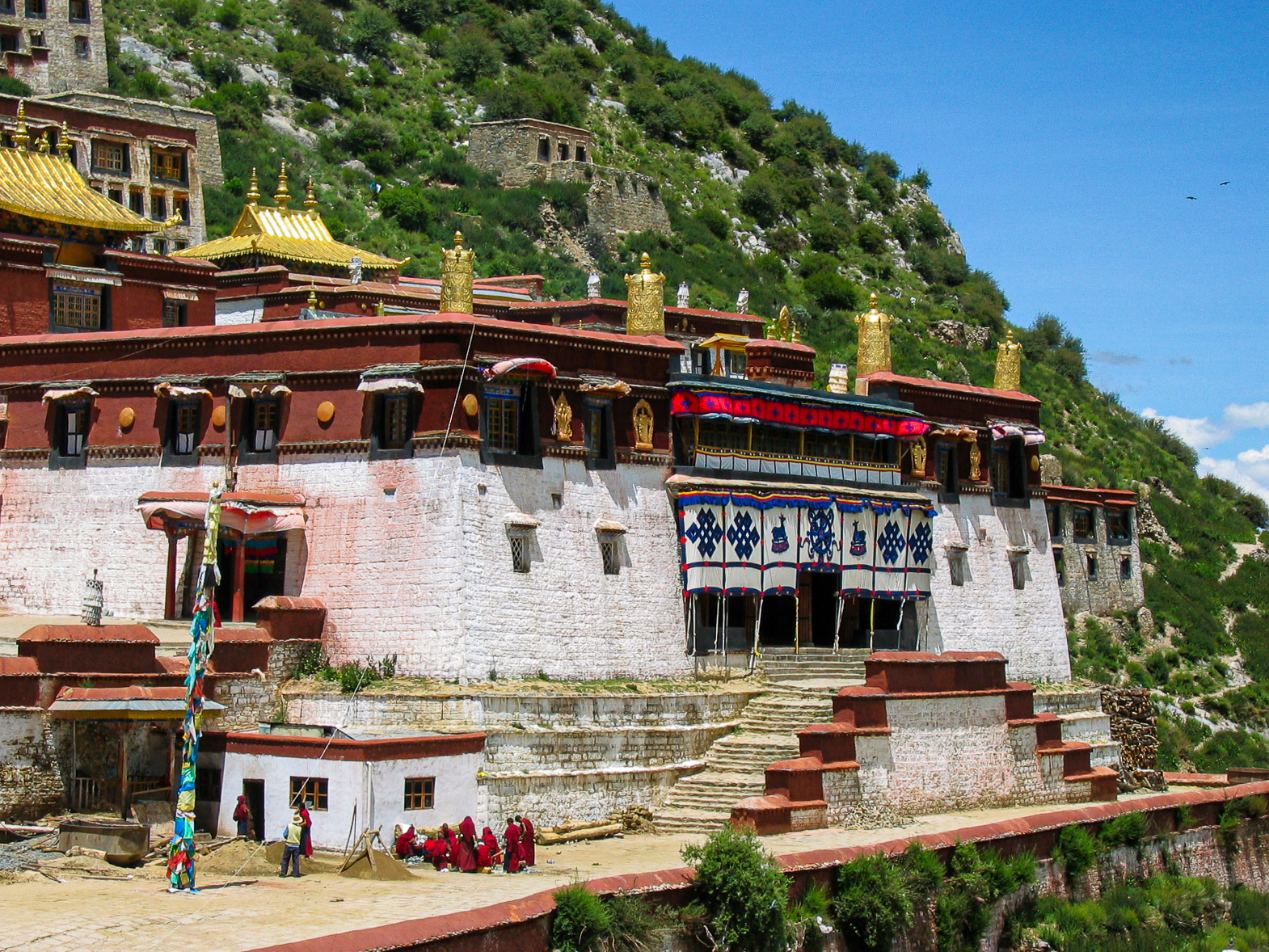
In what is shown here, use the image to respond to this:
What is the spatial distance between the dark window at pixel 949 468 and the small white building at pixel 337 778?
57.3 feet

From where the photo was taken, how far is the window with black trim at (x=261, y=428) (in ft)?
110

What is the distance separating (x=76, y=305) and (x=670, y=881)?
22934 millimetres

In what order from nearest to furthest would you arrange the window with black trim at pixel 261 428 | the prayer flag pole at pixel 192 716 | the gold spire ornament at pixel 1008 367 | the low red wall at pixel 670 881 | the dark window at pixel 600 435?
the low red wall at pixel 670 881 → the prayer flag pole at pixel 192 716 → the window with black trim at pixel 261 428 → the dark window at pixel 600 435 → the gold spire ornament at pixel 1008 367

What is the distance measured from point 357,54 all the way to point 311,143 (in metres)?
14.9

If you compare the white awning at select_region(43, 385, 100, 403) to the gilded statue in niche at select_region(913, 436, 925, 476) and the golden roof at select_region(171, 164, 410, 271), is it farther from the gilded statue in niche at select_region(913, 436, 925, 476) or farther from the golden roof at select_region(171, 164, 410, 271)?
the gilded statue in niche at select_region(913, 436, 925, 476)

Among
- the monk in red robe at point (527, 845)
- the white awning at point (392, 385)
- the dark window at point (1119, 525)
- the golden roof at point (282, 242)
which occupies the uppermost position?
the golden roof at point (282, 242)

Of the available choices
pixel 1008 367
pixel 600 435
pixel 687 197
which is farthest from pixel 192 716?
pixel 687 197

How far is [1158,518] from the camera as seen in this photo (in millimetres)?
74312

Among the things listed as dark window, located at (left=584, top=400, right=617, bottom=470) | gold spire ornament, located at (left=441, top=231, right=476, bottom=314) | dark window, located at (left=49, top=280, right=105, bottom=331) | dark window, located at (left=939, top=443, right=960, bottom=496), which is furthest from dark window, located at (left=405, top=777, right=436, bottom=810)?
dark window, located at (left=939, top=443, right=960, bottom=496)

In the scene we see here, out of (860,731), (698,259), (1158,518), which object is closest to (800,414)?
(860,731)

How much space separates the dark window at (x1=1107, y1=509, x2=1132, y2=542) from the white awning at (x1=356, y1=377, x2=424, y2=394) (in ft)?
116

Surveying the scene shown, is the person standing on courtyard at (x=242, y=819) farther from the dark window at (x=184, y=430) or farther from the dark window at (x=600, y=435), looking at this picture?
the dark window at (x=600, y=435)

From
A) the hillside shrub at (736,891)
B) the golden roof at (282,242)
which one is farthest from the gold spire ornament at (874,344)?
the hillside shrub at (736,891)

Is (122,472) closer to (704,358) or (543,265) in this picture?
→ (704,358)
